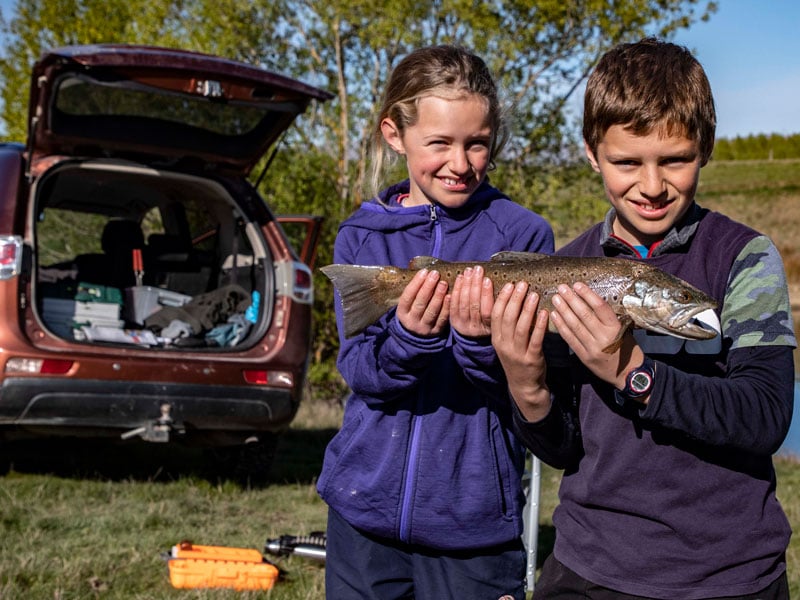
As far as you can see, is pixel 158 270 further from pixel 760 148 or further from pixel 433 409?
pixel 760 148

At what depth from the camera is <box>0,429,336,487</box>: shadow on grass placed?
727cm

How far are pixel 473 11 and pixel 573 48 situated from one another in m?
1.83

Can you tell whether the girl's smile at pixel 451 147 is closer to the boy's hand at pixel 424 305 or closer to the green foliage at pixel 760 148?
the boy's hand at pixel 424 305

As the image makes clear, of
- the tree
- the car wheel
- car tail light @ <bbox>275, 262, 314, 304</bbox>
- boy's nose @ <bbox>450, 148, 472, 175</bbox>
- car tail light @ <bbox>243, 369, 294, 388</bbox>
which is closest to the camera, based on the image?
boy's nose @ <bbox>450, 148, 472, 175</bbox>

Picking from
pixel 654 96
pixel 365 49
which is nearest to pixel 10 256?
pixel 654 96

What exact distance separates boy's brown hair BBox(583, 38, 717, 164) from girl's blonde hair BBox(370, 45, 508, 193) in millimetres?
520

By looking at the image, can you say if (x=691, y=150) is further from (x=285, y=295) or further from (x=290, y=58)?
(x=290, y=58)

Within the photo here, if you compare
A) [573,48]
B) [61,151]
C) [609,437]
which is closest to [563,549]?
[609,437]

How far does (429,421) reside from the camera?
276 cm

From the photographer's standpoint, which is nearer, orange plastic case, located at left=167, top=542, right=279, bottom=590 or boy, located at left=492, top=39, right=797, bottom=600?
boy, located at left=492, top=39, right=797, bottom=600

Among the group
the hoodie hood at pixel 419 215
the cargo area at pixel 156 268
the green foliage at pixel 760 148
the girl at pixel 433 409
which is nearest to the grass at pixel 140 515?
the cargo area at pixel 156 268

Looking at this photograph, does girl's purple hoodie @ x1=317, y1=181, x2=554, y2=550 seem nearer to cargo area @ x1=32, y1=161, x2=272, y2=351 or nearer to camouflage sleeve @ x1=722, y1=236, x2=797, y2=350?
camouflage sleeve @ x1=722, y1=236, x2=797, y2=350

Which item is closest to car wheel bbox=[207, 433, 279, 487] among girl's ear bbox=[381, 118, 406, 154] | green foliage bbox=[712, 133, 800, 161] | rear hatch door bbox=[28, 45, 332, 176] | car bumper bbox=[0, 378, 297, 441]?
car bumper bbox=[0, 378, 297, 441]

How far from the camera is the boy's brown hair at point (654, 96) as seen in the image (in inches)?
89.1
